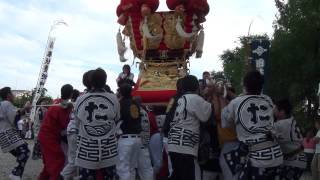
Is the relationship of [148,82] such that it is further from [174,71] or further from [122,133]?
[122,133]

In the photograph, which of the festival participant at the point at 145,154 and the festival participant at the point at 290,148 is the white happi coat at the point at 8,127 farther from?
the festival participant at the point at 290,148

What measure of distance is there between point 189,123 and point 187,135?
0.15 metres

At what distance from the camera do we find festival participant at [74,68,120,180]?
624 centimetres

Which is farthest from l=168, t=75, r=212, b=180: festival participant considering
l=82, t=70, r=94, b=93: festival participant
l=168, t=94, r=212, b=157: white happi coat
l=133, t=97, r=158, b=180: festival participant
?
l=133, t=97, r=158, b=180: festival participant

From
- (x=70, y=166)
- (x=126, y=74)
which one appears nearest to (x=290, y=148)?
(x=70, y=166)

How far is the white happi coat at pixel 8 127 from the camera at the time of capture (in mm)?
9086

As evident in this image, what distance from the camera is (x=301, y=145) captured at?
686 centimetres

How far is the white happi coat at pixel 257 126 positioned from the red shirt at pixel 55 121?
10.2ft

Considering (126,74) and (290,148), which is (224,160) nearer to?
(290,148)

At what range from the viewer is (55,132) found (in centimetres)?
848

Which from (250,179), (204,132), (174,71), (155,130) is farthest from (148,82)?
(250,179)

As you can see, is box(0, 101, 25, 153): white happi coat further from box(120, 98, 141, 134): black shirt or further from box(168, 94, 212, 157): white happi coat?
box(168, 94, 212, 157): white happi coat

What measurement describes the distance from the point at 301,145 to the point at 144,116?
2.56m

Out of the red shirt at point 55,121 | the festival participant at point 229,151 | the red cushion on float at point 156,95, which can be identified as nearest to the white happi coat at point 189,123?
the festival participant at point 229,151
